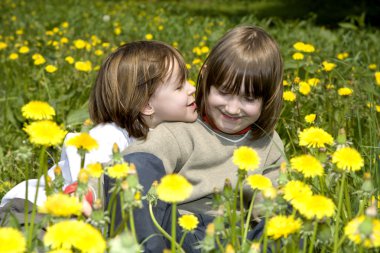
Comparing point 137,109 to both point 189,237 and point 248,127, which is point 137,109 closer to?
point 248,127

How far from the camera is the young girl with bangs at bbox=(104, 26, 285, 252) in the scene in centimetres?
185

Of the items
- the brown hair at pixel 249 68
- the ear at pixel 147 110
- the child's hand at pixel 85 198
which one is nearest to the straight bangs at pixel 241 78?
the brown hair at pixel 249 68

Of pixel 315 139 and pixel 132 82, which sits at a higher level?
pixel 315 139

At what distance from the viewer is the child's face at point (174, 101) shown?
1998 mm

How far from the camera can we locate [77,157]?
1.91 m

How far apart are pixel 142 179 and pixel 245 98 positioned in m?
0.48

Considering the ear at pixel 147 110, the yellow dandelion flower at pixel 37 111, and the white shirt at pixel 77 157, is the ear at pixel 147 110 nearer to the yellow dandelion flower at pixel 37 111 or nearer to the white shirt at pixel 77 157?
the white shirt at pixel 77 157

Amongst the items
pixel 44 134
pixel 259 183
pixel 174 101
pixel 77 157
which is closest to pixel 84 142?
pixel 44 134

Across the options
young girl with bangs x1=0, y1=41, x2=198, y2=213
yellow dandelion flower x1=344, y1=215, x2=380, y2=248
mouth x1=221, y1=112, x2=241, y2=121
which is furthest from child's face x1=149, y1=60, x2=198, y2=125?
yellow dandelion flower x1=344, y1=215, x2=380, y2=248

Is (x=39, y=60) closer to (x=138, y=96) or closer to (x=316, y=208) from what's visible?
(x=138, y=96)

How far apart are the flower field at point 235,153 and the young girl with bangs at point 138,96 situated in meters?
0.20

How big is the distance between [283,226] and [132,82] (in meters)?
1.04

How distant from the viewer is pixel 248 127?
2037 mm

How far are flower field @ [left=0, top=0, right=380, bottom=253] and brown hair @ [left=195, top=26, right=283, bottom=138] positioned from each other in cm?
21
